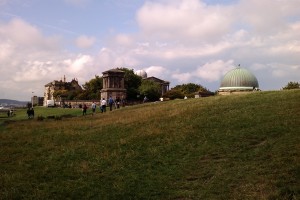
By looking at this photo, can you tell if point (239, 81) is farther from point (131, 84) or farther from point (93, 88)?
point (93, 88)

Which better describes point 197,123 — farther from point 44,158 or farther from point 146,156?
point 44,158

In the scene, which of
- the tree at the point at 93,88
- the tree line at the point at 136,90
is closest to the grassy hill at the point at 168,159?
the tree line at the point at 136,90

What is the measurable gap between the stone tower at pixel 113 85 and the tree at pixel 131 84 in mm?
9560

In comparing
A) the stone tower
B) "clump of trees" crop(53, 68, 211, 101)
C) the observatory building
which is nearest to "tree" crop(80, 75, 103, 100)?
"clump of trees" crop(53, 68, 211, 101)

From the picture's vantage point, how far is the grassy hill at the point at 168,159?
13828 mm

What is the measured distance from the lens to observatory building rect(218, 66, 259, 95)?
97562 mm

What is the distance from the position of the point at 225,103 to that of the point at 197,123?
8.91m

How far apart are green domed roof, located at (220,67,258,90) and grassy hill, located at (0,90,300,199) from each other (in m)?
72.2

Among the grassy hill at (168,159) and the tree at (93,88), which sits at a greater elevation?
the tree at (93,88)

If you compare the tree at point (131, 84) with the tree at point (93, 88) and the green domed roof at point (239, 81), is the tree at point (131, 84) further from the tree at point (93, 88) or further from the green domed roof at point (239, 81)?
the green domed roof at point (239, 81)

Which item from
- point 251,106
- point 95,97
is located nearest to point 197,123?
point 251,106

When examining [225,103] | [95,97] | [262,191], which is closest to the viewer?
[262,191]

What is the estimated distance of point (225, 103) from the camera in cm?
3272

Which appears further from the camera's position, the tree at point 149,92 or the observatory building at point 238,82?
the tree at point 149,92
